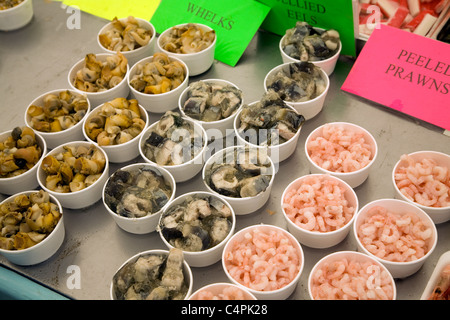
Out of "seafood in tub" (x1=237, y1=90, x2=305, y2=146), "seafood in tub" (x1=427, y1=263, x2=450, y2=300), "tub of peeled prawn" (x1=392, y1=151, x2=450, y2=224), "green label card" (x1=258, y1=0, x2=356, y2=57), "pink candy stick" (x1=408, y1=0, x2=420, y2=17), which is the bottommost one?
"seafood in tub" (x1=237, y1=90, x2=305, y2=146)

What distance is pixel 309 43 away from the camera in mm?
2000

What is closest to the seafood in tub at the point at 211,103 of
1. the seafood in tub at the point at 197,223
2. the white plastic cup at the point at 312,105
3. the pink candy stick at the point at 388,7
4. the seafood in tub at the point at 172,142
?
the seafood in tub at the point at 172,142

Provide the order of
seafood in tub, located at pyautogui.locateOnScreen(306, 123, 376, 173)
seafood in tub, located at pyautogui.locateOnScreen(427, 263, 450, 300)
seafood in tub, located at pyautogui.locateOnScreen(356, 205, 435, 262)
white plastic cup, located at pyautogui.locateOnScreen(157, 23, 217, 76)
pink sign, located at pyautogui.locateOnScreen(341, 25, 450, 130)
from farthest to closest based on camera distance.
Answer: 1. white plastic cup, located at pyautogui.locateOnScreen(157, 23, 217, 76)
2. pink sign, located at pyautogui.locateOnScreen(341, 25, 450, 130)
3. seafood in tub, located at pyautogui.locateOnScreen(306, 123, 376, 173)
4. seafood in tub, located at pyautogui.locateOnScreen(356, 205, 435, 262)
5. seafood in tub, located at pyautogui.locateOnScreen(427, 263, 450, 300)

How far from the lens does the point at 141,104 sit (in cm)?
204

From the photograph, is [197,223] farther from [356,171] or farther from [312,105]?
[312,105]

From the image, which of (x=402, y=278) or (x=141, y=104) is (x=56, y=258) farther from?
(x=402, y=278)

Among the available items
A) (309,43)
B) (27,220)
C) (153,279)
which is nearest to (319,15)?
(309,43)

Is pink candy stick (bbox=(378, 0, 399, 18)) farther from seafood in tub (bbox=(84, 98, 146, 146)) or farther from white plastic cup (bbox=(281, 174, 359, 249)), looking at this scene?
seafood in tub (bbox=(84, 98, 146, 146))

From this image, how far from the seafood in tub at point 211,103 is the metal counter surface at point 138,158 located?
0.19m

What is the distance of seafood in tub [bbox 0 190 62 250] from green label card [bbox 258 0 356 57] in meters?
1.34

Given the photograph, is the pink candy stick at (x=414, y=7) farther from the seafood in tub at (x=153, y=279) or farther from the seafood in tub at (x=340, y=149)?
the seafood in tub at (x=153, y=279)

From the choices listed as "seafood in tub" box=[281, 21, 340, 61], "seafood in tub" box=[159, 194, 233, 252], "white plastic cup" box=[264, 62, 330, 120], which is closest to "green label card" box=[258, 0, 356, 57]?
"seafood in tub" box=[281, 21, 340, 61]

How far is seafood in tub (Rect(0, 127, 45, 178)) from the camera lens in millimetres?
1760
